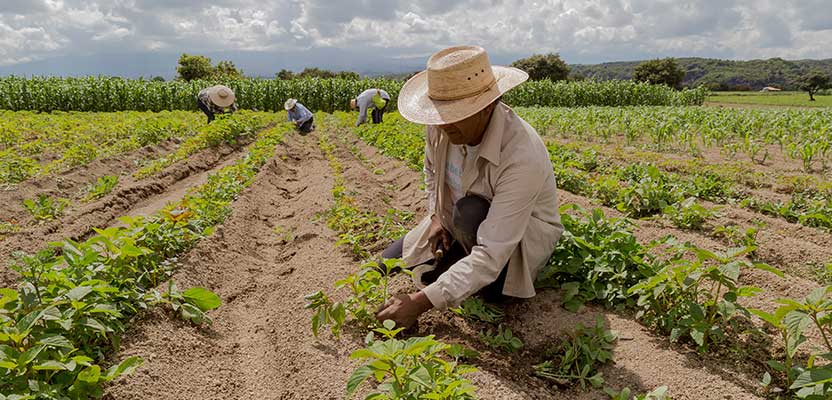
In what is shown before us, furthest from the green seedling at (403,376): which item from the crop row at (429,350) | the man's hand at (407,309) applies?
the man's hand at (407,309)

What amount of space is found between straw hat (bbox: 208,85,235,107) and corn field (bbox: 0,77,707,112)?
11.0m

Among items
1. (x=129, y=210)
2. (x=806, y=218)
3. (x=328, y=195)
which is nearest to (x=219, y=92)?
(x=129, y=210)

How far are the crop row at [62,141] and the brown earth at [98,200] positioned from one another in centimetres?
31

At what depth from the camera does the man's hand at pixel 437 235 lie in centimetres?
328

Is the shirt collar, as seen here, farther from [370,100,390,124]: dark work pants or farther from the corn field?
the corn field

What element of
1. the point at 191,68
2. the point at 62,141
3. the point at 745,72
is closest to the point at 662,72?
the point at 191,68

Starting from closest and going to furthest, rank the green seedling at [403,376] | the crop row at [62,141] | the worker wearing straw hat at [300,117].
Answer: the green seedling at [403,376], the crop row at [62,141], the worker wearing straw hat at [300,117]

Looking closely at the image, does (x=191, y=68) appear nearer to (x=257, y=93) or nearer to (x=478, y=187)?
(x=257, y=93)

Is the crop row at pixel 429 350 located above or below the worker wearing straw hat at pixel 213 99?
below

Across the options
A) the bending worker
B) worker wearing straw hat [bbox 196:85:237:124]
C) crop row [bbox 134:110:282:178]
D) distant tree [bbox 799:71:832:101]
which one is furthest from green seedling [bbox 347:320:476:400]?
distant tree [bbox 799:71:832:101]

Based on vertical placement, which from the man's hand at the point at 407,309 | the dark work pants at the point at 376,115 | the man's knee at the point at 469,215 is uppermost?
the dark work pants at the point at 376,115

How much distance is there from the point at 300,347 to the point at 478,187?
4.37 feet

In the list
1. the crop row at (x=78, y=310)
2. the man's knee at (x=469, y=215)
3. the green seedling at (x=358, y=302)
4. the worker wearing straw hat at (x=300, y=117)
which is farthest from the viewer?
the worker wearing straw hat at (x=300, y=117)

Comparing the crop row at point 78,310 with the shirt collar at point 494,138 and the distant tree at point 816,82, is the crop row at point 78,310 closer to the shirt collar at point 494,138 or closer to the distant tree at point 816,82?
the shirt collar at point 494,138
